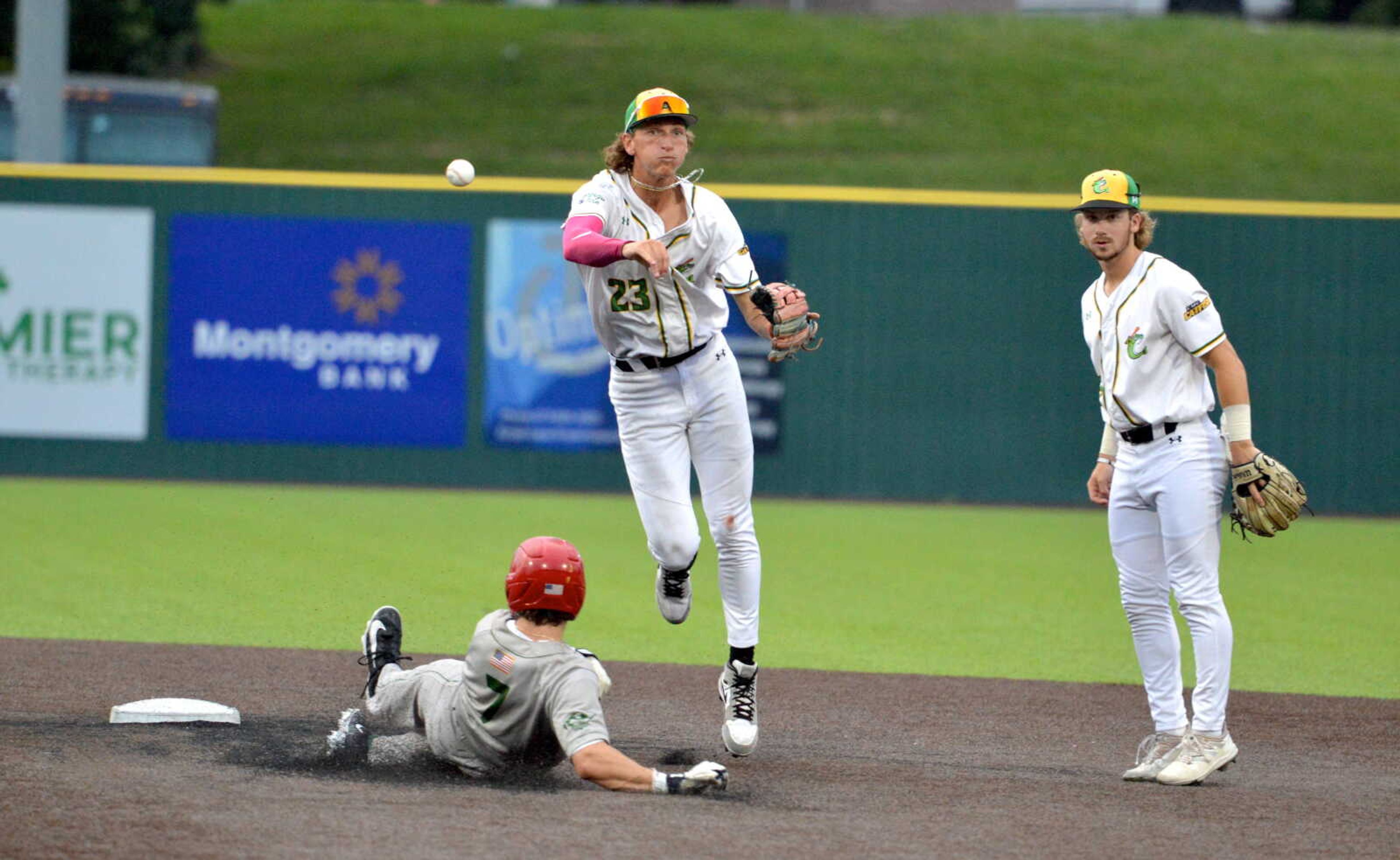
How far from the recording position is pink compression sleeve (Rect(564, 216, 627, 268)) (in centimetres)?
577

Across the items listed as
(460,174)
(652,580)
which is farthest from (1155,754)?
(652,580)

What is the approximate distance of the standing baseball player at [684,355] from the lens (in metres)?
6.25

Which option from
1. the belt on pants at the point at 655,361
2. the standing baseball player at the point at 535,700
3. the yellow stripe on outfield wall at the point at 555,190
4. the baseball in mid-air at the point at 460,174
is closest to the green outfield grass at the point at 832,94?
the yellow stripe on outfield wall at the point at 555,190

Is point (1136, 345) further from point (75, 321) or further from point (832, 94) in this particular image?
point (832, 94)

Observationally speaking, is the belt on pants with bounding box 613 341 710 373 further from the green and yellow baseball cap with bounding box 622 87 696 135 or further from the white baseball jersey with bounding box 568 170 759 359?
the green and yellow baseball cap with bounding box 622 87 696 135

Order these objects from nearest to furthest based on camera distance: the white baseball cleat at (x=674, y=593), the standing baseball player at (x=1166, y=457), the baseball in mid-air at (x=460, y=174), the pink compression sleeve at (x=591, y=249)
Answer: the pink compression sleeve at (x=591, y=249) → the standing baseball player at (x=1166, y=457) → the white baseball cleat at (x=674, y=593) → the baseball in mid-air at (x=460, y=174)

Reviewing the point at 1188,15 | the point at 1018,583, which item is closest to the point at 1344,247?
the point at 1018,583

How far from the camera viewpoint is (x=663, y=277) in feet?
20.2

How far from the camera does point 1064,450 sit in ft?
51.4

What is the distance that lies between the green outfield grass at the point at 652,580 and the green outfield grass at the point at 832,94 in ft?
49.3

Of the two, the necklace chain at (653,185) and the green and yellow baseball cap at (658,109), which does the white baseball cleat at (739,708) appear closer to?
the necklace chain at (653,185)

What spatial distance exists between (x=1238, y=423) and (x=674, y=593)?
2148mm

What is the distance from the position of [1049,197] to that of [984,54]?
2286cm

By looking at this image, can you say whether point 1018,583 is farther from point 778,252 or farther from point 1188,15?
point 1188,15
